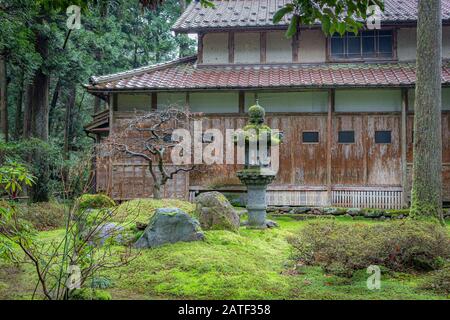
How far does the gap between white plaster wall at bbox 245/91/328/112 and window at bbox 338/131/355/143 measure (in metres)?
1.05

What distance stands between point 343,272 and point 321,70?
11301mm

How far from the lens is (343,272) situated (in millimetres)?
7086

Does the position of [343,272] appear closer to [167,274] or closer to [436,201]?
[167,274]

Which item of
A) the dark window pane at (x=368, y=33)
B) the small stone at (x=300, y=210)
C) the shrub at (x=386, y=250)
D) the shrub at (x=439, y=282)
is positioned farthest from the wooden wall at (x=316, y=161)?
the shrub at (x=439, y=282)

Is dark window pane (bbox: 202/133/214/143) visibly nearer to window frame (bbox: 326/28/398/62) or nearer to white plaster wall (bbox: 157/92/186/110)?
white plaster wall (bbox: 157/92/186/110)

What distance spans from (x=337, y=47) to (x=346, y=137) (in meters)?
3.63

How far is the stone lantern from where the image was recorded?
11.4 meters

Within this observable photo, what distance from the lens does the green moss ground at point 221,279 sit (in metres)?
6.20

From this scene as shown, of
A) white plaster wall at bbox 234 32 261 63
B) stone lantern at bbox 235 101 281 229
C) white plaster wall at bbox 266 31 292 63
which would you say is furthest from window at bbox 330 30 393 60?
stone lantern at bbox 235 101 281 229

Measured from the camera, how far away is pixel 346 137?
1659cm

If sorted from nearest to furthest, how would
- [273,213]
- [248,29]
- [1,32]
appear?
1. [1,32]
2. [273,213]
3. [248,29]

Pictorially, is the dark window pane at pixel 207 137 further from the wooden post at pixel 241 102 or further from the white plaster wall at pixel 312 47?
the white plaster wall at pixel 312 47
